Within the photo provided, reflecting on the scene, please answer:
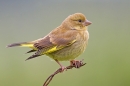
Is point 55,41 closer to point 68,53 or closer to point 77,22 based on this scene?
point 68,53

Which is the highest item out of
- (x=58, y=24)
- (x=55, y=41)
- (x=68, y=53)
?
(x=55, y=41)

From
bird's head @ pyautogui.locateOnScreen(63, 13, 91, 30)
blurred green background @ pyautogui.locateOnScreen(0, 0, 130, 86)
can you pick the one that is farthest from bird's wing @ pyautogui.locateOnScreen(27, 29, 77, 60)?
blurred green background @ pyautogui.locateOnScreen(0, 0, 130, 86)

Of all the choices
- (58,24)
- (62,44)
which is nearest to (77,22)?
(62,44)

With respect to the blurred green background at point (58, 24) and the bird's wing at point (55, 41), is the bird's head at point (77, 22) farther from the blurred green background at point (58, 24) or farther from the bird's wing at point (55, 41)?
the blurred green background at point (58, 24)

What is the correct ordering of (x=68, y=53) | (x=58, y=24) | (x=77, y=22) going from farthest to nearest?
1. (x=58, y=24)
2. (x=77, y=22)
3. (x=68, y=53)

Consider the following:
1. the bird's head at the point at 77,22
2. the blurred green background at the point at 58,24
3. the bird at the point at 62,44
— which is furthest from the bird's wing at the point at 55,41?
the blurred green background at the point at 58,24

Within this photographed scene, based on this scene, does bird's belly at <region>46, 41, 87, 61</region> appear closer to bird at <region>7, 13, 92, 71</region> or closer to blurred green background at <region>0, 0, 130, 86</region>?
bird at <region>7, 13, 92, 71</region>
